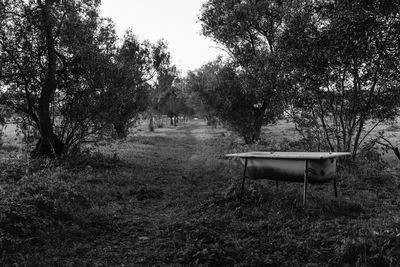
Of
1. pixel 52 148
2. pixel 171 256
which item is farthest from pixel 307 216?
pixel 52 148

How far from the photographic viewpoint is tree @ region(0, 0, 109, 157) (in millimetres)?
14594

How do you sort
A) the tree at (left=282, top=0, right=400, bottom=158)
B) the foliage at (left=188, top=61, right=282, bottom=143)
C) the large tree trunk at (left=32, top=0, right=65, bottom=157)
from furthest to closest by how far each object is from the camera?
the foliage at (left=188, top=61, right=282, bottom=143)
the large tree trunk at (left=32, top=0, right=65, bottom=157)
the tree at (left=282, top=0, right=400, bottom=158)

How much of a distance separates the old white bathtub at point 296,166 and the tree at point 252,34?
25.2ft

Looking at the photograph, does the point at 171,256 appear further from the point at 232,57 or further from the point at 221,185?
the point at 232,57

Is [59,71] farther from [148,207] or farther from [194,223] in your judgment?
[194,223]

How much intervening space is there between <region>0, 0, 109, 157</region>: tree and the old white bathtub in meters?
10.2

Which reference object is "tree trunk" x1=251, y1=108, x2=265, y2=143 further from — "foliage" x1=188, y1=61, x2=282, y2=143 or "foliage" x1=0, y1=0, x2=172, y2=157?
"foliage" x1=0, y1=0, x2=172, y2=157

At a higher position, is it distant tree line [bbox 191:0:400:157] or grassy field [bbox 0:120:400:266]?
distant tree line [bbox 191:0:400:157]

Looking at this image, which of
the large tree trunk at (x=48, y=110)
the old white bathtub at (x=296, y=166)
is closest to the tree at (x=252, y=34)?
the old white bathtub at (x=296, y=166)

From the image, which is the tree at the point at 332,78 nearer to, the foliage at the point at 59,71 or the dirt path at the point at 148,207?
the dirt path at the point at 148,207

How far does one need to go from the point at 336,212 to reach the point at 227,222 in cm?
288

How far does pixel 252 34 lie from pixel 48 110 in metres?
15.3

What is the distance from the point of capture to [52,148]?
15883 mm

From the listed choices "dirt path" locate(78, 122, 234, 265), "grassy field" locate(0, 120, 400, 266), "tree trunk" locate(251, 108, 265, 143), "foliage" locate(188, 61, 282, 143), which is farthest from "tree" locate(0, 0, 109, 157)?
"tree trunk" locate(251, 108, 265, 143)
